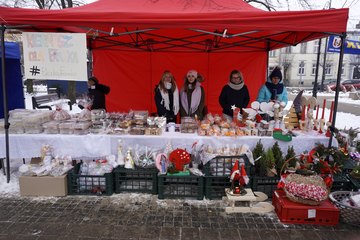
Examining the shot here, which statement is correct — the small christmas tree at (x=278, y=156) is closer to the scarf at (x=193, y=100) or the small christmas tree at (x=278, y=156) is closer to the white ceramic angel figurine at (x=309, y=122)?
the white ceramic angel figurine at (x=309, y=122)

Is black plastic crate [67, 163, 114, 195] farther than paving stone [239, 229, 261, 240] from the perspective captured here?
Yes

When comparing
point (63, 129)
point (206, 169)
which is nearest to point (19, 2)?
point (63, 129)

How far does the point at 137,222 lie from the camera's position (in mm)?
3041

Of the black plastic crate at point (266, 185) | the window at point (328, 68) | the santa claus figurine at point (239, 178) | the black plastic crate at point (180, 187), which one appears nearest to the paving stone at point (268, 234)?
the santa claus figurine at point (239, 178)

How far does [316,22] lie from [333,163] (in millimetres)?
1839

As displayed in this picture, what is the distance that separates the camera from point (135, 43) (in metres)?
6.67

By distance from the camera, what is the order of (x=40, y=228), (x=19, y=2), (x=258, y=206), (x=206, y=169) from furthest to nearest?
(x=19, y=2) → (x=206, y=169) → (x=258, y=206) → (x=40, y=228)

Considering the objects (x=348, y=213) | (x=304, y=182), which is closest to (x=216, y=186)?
(x=304, y=182)

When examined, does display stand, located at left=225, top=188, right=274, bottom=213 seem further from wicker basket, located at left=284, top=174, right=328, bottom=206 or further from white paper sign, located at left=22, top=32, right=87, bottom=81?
white paper sign, located at left=22, top=32, right=87, bottom=81

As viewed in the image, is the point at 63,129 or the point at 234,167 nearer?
the point at 234,167

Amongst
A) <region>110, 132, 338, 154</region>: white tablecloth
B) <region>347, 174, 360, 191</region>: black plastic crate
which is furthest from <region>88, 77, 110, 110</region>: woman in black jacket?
<region>347, 174, 360, 191</region>: black plastic crate

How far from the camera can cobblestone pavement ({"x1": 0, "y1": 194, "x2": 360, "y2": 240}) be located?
2.82 meters

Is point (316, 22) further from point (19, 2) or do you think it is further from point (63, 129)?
point (19, 2)

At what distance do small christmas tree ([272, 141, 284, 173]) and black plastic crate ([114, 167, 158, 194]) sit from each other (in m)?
1.61
